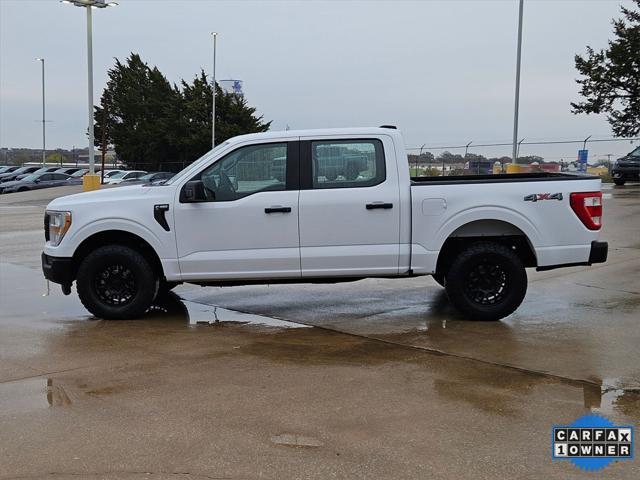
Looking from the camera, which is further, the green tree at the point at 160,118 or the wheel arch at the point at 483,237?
the green tree at the point at 160,118

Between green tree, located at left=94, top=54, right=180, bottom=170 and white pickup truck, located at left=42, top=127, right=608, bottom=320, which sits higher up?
green tree, located at left=94, top=54, right=180, bottom=170

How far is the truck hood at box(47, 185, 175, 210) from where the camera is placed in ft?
25.2

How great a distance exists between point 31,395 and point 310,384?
2.11 meters

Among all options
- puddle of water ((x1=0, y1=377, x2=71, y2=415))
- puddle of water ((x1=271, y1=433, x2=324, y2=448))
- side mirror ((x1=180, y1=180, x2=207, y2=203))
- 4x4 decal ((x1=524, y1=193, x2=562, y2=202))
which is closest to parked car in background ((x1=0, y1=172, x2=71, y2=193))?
side mirror ((x1=180, y1=180, x2=207, y2=203))

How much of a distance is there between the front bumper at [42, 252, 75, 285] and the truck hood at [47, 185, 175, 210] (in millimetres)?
573

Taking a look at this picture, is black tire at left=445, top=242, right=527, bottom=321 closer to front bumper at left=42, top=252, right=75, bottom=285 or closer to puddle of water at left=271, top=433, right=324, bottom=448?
puddle of water at left=271, top=433, right=324, bottom=448

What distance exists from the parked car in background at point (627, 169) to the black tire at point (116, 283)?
28.4 m

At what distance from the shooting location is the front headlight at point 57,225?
25.4 ft

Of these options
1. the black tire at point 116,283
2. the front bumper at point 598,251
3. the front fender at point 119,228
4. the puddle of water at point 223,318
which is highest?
the front fender at point 119,228

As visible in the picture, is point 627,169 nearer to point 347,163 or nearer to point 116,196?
point 347,163

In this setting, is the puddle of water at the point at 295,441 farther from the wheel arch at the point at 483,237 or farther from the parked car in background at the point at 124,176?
the parked car in background at the point at 124,176

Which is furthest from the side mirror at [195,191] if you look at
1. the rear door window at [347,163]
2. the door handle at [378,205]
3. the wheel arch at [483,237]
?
the wheel arch at [483,237]

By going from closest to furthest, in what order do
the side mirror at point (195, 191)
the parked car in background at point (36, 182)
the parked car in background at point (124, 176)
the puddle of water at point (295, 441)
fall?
the puddle of water at point (295, 441), the side mirror at point (195, 191), the parked car in background at point (36, 182), the parked car in background at point (124, 176)

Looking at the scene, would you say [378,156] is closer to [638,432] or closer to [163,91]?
[638,432]
